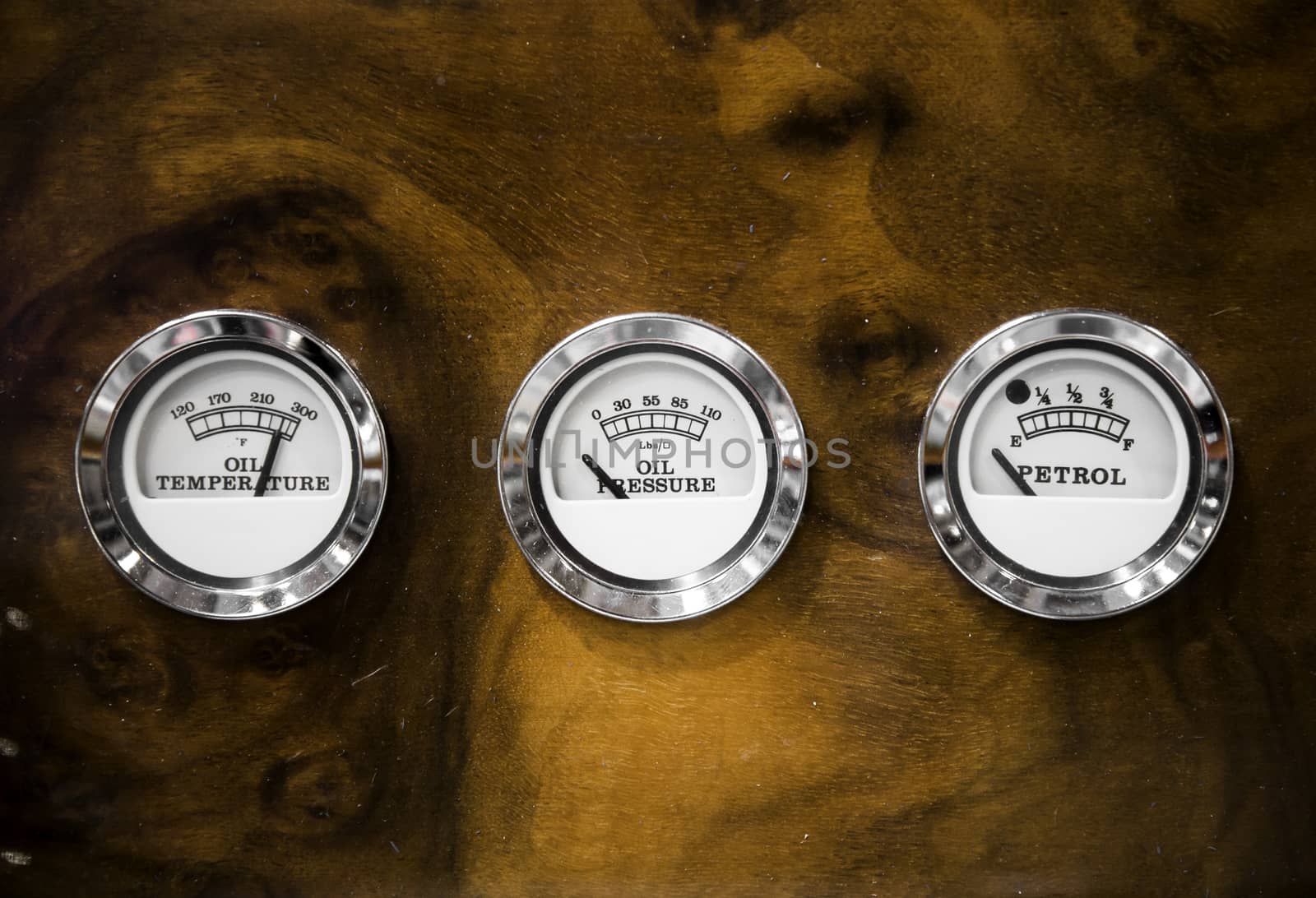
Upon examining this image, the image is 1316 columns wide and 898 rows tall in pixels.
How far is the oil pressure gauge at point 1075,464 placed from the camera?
0.94 meters

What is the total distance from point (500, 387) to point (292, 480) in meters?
0.28

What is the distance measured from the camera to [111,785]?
98 centimetres

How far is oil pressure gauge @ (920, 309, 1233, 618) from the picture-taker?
94cm

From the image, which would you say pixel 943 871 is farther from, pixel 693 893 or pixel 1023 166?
pixel 1023 166

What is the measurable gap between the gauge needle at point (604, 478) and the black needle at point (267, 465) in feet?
1.20

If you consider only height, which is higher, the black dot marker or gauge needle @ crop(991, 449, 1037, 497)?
the black dot marker

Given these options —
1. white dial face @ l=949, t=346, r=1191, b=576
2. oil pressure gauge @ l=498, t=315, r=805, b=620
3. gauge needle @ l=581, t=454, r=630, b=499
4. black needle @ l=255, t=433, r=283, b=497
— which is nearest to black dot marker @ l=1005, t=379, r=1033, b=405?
white dial face @ l=949, t=346, r=1191, b=576

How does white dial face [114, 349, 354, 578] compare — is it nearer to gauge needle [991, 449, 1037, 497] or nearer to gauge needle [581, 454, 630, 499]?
gauge needle [581, 454, 630, 499]

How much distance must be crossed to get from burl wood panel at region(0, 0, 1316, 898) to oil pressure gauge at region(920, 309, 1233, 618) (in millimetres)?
38

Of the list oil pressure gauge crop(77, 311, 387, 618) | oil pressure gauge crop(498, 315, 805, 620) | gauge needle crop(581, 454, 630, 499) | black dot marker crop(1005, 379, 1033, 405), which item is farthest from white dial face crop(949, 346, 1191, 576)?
oil pressure gauge crop(77, 311, 387, 618)

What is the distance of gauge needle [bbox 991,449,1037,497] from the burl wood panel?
0.38 ft

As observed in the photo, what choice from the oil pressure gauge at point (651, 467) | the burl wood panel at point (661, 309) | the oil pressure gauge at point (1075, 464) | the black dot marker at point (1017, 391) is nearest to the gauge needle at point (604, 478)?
the oil pressure gauge at point (651, 467)

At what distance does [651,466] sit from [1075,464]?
1.65 feet

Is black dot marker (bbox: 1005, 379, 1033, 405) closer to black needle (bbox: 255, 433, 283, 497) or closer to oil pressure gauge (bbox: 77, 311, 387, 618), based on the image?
oil pressure gauge (bbox: 77, 311, 387, 618)
